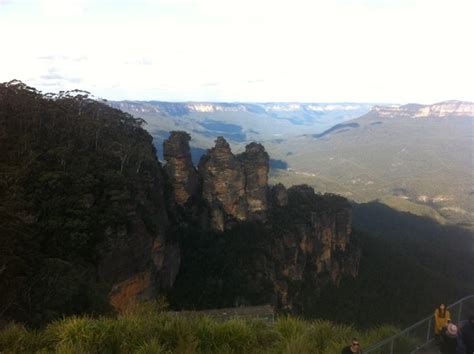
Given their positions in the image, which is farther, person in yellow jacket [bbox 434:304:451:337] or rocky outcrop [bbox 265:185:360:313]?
rocky outcrop [bbox 265:185:360:313]

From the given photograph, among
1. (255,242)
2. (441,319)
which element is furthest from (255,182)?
(441,319)

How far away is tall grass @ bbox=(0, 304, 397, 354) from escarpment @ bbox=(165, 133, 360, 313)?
27.7m

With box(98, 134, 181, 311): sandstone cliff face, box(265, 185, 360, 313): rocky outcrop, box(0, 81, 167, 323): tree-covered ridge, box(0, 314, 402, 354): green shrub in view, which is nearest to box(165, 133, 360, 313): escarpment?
box(265, 185, 360, 313): rocky outcrop

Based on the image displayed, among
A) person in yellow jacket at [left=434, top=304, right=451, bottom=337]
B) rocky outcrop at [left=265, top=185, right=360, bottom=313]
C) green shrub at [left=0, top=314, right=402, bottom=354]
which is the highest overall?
person in yellow jacket at [left=434, top=304, right=451, bottom=337]

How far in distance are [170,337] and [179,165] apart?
38308mm

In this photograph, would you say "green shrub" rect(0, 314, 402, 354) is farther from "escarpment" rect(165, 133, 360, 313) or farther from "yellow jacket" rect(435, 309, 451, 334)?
"escarpment" rect(165, 133, 360, 313)

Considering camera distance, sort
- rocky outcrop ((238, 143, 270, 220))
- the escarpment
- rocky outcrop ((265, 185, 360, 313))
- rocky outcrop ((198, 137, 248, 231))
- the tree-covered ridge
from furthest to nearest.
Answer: rocky outcrop ((238, 143, 270, 220)) → rocky outcrop ((198, 137, 248, 231)) → rocky outcrop ((265, 185, 360, 313)) → the escarpment → the tree-covered ridge

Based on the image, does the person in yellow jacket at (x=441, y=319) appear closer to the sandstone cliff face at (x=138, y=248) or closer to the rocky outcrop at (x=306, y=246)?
the sandstone cliff face at (x=138, y=248)

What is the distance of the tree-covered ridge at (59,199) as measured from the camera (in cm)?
1881

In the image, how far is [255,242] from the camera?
170ft

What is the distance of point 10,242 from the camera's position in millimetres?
19172

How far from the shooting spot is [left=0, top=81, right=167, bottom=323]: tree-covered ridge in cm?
1881

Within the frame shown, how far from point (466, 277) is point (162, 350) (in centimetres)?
7753

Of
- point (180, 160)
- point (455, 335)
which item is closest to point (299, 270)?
point (180, 160)
